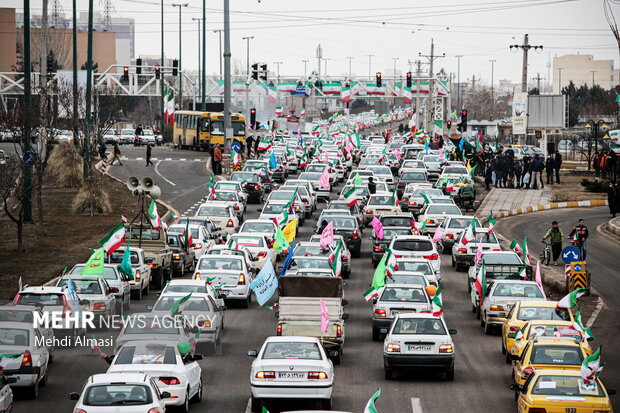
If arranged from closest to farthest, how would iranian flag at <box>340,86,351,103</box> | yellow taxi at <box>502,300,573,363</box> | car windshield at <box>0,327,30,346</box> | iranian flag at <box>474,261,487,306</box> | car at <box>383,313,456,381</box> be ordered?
car windshield at <box>0,327,30,346</box> < car at <box>383,313,456,381</box> < yellow taxi at <box>502,300,573,363</box> < iranian flag at <box>474,261,487,306</box> < iranian flag at <box>340,86,351,103</box>

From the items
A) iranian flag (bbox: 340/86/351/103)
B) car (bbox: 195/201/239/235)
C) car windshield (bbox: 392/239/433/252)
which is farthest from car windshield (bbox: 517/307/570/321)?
iranian flag (bbox: 340/86/351/103)

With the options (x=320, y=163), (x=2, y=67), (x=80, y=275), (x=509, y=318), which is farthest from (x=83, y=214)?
(x=2, y=67)

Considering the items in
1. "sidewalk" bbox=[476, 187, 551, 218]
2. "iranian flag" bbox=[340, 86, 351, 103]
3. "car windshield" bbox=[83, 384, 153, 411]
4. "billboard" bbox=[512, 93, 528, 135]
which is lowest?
"sidewalk" bbox=[476, 187, 551, 218]

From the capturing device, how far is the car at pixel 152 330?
65.4 feet

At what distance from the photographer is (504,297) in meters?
26.2

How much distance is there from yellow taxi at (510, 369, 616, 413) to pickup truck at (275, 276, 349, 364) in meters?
6.19

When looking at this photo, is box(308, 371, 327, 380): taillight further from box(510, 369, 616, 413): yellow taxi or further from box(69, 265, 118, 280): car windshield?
box(69, 265, 118, 280): car windshield

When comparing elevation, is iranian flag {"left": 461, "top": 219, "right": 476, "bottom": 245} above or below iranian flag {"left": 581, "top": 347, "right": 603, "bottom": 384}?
below

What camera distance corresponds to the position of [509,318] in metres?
23.6

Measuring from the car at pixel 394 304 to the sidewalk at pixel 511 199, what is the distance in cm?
2688

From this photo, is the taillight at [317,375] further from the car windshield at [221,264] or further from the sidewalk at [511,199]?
the sidewalk at [511,199]

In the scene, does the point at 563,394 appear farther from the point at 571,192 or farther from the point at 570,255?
the point at 571,192

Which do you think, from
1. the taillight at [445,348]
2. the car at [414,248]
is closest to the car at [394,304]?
the taillight at [445,348]

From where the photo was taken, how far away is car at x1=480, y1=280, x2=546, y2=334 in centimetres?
2606
